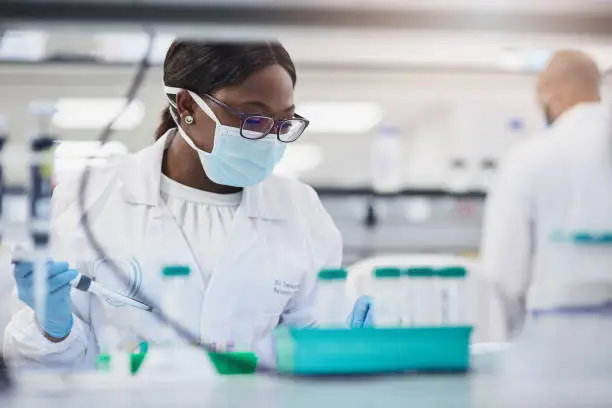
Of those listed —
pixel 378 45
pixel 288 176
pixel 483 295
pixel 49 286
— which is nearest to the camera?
pixel 378 45

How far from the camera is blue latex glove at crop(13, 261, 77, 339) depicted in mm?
1041

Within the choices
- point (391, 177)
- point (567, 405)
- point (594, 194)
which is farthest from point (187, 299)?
point (391, 177)

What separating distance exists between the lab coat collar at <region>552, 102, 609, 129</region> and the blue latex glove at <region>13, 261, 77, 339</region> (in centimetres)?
166

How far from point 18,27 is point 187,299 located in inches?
28.0

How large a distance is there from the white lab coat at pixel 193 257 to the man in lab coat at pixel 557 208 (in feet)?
3.02

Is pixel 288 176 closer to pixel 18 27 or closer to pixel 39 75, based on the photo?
pixel 39 75

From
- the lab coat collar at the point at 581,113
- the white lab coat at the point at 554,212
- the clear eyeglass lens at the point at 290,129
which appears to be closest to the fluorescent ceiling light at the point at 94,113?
the clear eyeglass lens at the point at 290,129

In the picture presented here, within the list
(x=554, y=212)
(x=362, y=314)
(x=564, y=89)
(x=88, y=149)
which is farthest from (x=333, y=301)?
(x=564, y=89)

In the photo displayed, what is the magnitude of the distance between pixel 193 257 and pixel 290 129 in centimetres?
35

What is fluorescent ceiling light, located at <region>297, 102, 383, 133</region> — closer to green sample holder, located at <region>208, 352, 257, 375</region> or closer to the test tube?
the test tube

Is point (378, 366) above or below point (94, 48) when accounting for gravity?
below

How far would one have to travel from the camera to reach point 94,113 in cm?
A: 166

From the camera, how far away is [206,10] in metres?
0.83

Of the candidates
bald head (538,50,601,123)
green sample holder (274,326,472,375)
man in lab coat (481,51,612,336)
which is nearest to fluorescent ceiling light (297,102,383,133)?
bald head (538,50,601,123)
